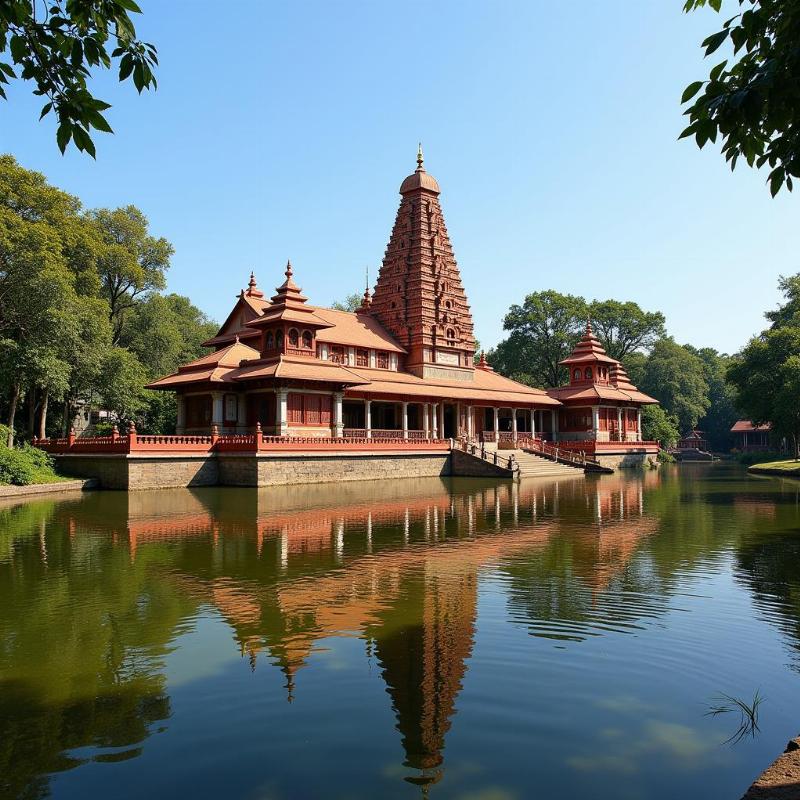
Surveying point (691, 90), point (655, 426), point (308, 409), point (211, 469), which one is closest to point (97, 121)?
point (691, 90)

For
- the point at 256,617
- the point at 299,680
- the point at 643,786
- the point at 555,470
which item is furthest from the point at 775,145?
the point at 555,470

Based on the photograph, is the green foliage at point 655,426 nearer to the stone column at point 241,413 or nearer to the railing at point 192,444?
the railing at point 192,444

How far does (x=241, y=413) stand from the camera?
3672 centimetres

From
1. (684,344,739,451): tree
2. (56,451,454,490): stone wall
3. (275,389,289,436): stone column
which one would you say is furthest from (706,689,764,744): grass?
(684,344,739,451): tree

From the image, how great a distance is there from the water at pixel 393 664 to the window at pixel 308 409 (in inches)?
750

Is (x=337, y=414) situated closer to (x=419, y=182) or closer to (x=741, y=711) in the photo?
(x=419, y=182)

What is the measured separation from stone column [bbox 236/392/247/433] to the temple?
54 mm

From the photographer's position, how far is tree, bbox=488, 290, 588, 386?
2704 inches

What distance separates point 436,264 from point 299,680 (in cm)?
4415

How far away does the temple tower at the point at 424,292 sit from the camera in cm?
4741

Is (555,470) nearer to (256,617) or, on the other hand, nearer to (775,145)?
(256,617)

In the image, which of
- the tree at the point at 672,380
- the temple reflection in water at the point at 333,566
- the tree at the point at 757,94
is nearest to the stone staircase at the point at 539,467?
the temple reflection in water at the point at 333,566

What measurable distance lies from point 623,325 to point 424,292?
32.4m

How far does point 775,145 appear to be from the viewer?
4.82 metres
